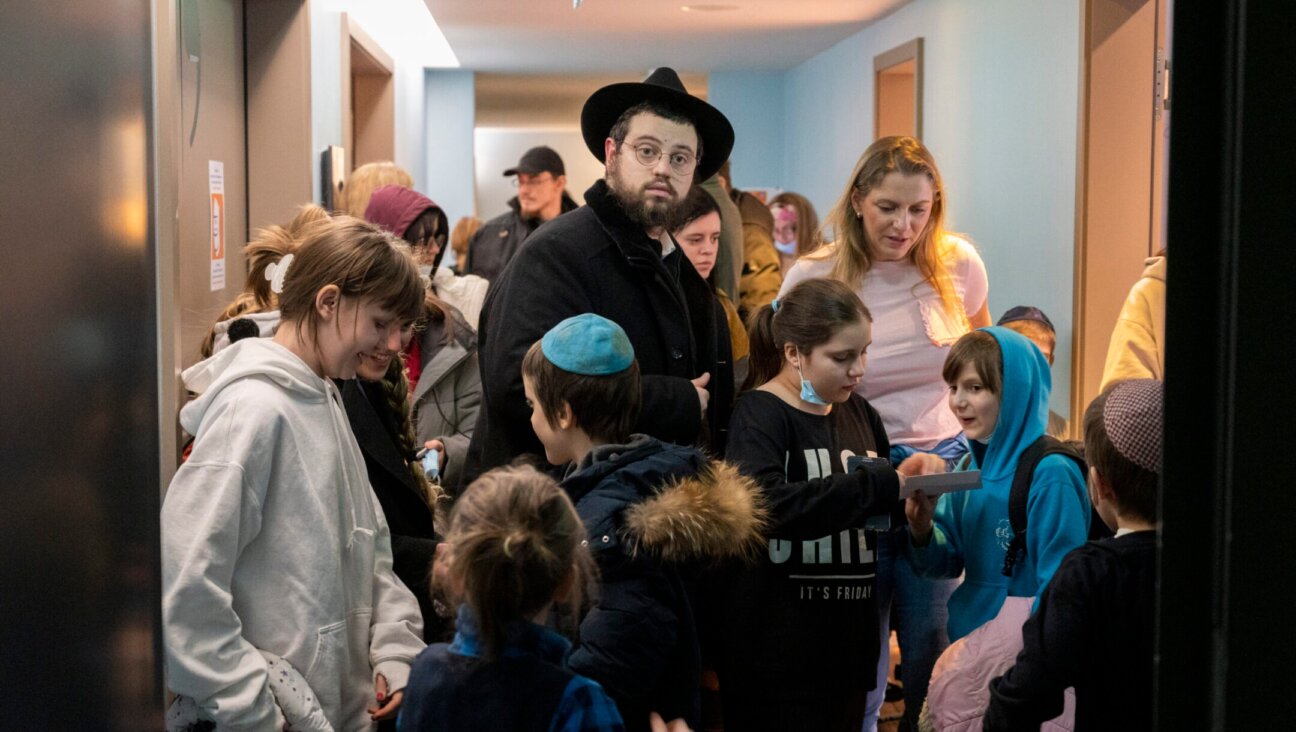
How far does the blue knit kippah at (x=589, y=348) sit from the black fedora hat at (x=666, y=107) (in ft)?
1.76

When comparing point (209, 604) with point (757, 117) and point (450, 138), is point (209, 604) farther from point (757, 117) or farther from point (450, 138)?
point (450, 138)

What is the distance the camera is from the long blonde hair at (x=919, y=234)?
308 centimetres

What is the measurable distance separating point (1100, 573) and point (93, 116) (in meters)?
1.42

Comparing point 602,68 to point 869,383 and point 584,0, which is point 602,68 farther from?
point 869,383

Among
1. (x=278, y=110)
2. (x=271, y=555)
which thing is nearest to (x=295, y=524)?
(x=271, y=555)

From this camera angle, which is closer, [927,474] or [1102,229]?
[927,474]

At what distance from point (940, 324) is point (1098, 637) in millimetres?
1317

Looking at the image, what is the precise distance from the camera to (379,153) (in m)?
7.72

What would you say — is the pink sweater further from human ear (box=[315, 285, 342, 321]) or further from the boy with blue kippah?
human ear (box=[315, 285, 342, 321])

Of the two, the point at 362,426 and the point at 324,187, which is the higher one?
the point at 324,187

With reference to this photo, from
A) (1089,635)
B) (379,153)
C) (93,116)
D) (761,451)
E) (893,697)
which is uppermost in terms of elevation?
(379,153)

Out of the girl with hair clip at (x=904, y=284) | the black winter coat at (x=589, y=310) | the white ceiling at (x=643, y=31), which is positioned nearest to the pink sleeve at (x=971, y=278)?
the girl with hair clip at (x=904, y=284)

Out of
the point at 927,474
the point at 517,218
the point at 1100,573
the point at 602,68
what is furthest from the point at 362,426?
the point at 602,68

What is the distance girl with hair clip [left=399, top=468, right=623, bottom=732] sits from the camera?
151 cm
